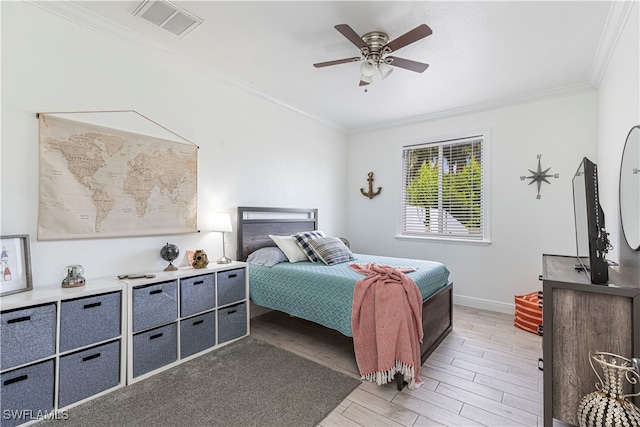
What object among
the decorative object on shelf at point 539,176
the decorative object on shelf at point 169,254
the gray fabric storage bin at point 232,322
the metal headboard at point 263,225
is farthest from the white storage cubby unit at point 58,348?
the decorative object on shelf at point 539,176

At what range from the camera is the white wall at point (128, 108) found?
75.4 inches

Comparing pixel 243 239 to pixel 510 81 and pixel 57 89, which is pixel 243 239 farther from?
pixel 510 81

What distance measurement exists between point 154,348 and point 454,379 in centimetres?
229

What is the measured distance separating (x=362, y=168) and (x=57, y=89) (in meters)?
3.91

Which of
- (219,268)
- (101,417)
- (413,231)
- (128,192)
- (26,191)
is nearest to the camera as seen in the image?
(101,417)

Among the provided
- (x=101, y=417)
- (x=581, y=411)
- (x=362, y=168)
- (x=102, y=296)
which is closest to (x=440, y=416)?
(x=581, y=411)

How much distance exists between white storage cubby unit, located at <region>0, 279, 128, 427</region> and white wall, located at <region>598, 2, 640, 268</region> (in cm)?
331

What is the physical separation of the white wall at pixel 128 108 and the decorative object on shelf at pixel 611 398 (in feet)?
9.76

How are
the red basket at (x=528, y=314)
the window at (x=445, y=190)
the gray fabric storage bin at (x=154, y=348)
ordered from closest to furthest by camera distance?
the gray fabric storage bin at (x=154, y=348)
the red basket at (x=528, y=314)
the window at (x=445, y=190)

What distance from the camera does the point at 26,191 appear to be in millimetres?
1946

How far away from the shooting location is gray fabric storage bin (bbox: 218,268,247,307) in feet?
8.86

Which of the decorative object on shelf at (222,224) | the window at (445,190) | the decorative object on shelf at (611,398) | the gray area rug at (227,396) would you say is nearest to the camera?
the decorative object on shelf at (611,398)

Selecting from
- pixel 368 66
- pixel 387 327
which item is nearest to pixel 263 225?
pixel 387 327

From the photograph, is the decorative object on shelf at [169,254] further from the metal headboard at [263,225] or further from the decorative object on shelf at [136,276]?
the metal headboard at [263,225]
